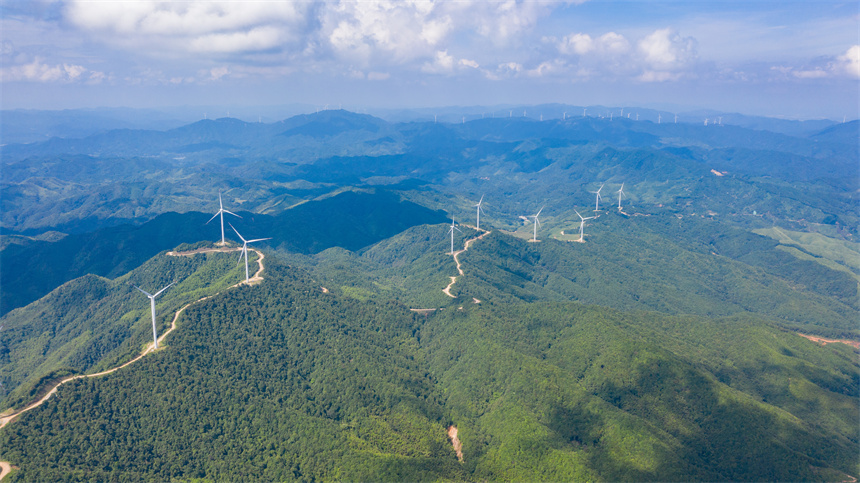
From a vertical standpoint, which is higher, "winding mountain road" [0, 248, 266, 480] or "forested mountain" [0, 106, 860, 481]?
"winding mountain road" [0, 248, 266, 480]

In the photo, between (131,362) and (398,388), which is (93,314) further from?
(398,388)

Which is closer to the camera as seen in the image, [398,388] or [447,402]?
[398,388]

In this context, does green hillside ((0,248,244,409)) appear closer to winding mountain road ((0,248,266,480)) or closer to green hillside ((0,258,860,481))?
winding mountain road ((0,248,266,480))

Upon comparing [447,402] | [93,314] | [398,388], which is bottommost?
[447,402]

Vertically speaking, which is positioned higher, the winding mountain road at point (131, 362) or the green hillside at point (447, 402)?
the winding mountain road at point (131, 362)

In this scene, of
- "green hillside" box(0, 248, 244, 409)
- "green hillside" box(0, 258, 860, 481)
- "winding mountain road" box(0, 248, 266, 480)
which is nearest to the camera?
"winding mountain road" box(0, 248, 266, 480)

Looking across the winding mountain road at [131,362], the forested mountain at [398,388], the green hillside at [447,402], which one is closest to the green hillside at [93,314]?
the forested mountain at [398,388]

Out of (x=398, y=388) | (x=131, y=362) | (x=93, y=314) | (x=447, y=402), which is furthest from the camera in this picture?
(x=93, y=314)

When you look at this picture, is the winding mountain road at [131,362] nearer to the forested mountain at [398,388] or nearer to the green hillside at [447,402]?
the forested mountain at [398,388]

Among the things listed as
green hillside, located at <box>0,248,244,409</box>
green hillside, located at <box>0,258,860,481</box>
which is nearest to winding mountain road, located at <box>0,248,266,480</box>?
green hillside, located at <box>0,258,860,481</box>

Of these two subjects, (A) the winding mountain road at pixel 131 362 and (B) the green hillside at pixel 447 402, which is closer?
(A) the winding mountain road at pixel 131 362

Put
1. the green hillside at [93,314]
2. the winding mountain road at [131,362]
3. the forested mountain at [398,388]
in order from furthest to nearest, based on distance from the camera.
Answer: the green hillside at [93,314], the forested mountain at [398,388], the winding mountain road at [131,362]

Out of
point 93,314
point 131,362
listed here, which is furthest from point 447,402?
point 93,314
